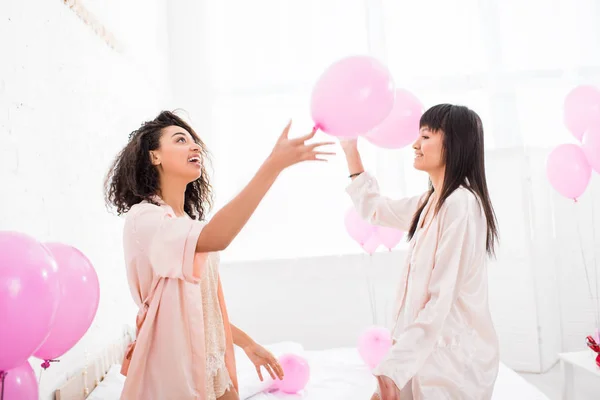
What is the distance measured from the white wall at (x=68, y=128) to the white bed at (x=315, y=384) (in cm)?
7

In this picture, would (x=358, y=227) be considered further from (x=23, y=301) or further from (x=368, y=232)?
(x=23, y=301)

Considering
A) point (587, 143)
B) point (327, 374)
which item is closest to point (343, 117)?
point (327, 374)

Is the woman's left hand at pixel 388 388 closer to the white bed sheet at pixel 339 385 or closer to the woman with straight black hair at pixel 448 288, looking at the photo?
the woman with straight black hair at pixel 448 288

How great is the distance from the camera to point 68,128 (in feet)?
5.71

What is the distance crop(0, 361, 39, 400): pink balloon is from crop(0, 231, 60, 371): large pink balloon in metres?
0.16

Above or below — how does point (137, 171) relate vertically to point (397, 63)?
below

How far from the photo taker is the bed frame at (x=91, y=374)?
1598mm

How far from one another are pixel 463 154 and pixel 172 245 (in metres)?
0.91

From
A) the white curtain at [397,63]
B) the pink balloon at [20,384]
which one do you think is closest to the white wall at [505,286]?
the white curtain at [397,63]

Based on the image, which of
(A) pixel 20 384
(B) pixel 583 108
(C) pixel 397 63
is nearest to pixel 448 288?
(A) pixel 20 384

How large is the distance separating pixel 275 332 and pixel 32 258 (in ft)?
9.34

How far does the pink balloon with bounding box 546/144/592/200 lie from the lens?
246cm

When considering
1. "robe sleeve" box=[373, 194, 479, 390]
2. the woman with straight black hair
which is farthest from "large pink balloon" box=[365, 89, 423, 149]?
"robe sleeve" box=[373, 194, 479, 390]

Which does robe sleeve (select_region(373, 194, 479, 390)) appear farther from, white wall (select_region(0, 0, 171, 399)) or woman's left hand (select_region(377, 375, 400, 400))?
white wall (select_region(0, 0, 171, 399))
